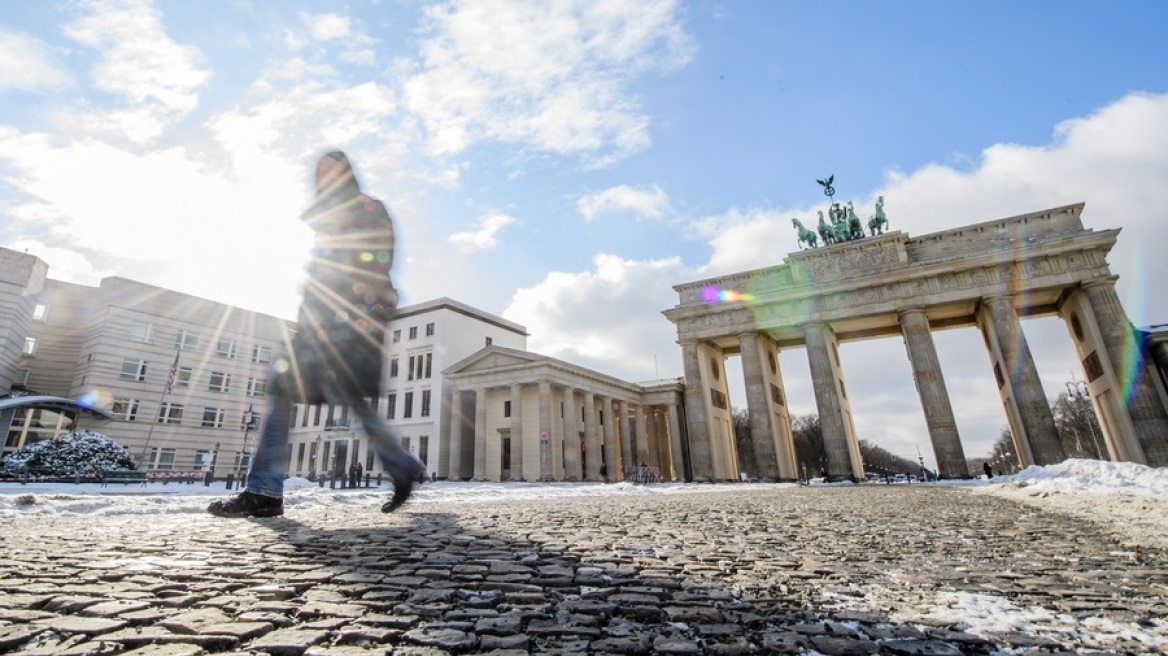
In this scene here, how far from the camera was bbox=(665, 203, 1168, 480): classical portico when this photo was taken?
91.8ft

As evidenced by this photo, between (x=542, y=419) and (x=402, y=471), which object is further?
(x=542, y=419)

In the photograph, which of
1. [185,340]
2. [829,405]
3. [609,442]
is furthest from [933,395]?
[185,340]

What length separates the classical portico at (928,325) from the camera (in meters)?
28.0

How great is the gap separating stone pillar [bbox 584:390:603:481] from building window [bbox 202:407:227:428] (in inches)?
1065

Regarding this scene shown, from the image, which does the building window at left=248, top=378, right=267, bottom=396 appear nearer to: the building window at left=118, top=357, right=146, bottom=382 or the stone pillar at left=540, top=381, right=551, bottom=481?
the building window at left=118, top=357, right=146, bottom=382

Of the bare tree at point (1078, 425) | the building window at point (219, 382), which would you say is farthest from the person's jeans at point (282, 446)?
the bare tree at point (1078, 425)

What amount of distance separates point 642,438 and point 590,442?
9.30m

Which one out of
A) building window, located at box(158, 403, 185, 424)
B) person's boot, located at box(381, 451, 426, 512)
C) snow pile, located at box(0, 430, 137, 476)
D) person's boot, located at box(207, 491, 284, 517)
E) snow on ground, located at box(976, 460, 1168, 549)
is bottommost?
snow on ground, located at box(976, 460, 1168, 549)

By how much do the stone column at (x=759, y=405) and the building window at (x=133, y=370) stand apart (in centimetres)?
4089

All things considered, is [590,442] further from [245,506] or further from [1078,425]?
[1078,425]

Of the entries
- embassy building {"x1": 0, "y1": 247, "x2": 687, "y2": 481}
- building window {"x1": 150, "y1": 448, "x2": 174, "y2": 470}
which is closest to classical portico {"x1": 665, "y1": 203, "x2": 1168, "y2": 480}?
embassy building {"x1": 0, "y1": 247, "x2": 687, "y2": 481}

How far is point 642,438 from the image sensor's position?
4900 centimetres

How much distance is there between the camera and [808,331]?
3419 centimetres

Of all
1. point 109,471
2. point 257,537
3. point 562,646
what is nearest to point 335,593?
point 562,646
